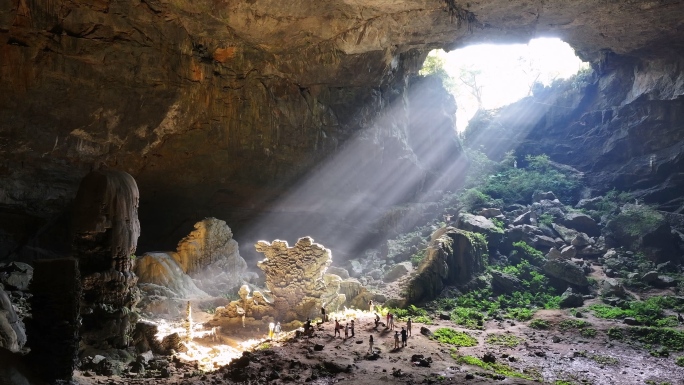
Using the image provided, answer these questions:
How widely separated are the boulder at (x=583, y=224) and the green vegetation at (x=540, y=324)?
1225 cm

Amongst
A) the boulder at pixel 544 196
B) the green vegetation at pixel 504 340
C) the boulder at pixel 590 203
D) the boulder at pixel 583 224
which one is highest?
the boulder at pixel 544 196

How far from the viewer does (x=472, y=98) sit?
153 feet

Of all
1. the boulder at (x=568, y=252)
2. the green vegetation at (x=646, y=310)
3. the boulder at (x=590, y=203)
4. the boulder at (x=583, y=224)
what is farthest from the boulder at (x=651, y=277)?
the boulder at (x=590, y=203)

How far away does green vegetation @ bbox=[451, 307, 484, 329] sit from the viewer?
16200mm

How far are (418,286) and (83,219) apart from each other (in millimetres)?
12547

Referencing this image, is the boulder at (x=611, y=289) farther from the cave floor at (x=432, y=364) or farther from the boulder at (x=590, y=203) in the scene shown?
the boulder at (x=590, y=203)

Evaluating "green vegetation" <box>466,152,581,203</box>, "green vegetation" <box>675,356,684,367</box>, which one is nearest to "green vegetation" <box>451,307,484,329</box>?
"green vegetation" <box>675,356,684,367</box>

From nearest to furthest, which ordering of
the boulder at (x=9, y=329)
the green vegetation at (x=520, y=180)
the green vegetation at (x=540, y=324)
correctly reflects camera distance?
the boulder at (x=9, y=329) < the green vegetation at (x=540, y=324) < the green vegetation at (x=520, y=180)

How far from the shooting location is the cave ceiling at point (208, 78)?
654 inches

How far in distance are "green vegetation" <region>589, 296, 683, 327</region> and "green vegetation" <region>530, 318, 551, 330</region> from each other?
2.34 m

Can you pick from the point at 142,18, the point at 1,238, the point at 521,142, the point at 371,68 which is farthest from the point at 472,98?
the point at 1,238

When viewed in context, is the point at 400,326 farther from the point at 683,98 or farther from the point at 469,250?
the point at 683,98

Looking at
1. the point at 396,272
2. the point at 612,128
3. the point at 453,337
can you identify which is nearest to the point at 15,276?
the point at 453,337

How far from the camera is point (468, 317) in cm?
1716
